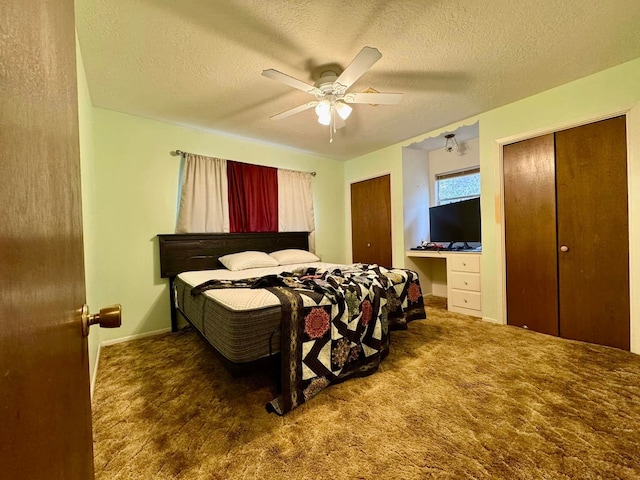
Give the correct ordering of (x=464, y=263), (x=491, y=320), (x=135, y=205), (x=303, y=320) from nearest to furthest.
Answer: (x=303, y=320), (x=135, y=205), (x=491, y=320), (x=464, y=263)

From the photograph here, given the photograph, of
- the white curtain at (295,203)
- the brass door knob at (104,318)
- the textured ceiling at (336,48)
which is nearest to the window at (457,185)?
the textured ceiling at (336,48)

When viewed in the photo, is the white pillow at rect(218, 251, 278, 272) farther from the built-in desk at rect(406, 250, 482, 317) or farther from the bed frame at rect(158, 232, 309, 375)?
the built-in desk at rect(406, 250, 482, 317)

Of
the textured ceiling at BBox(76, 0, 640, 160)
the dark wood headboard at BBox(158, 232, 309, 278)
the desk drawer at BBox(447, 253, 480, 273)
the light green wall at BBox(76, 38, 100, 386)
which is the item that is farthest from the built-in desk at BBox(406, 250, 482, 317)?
the light green wall at BBox(76, 38, 100, 386)

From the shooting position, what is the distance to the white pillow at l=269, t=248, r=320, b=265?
3421mm

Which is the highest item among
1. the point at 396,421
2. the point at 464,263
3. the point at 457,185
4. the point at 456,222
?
the point at 457,185

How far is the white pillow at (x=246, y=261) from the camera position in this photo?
2.99 metres

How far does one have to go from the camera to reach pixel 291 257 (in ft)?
11.4

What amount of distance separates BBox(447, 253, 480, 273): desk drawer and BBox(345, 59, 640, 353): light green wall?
0.09m

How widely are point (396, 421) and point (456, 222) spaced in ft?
9.25

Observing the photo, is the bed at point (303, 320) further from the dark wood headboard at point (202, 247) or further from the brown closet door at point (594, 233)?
the brown closet door at point (594, 233)

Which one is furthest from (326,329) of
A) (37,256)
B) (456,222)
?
(456,222)

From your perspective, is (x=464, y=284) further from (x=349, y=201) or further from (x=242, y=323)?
(x=242, y=323)

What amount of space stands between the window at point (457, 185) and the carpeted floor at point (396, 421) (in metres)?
2.40

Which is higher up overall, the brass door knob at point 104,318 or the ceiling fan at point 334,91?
the ceiling fan at point 334,91
